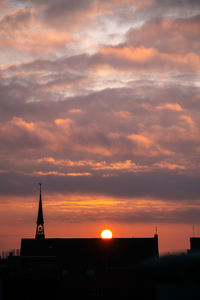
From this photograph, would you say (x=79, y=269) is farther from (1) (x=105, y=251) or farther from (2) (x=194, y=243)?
(2) (x=194, y=243)

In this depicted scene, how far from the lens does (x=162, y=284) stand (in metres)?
51.4

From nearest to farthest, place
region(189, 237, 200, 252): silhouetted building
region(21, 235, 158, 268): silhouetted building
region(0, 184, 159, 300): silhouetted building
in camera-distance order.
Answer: region(0, 184, 159, 300): silhouetted building < region(21, 235, 158, 268): silhouetted building < region(189, 237, 200, 252): silhouetted building

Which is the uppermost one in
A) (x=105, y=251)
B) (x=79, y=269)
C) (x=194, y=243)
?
(x=194, y=243)

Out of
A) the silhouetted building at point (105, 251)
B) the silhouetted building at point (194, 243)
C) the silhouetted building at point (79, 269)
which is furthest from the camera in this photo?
the silhouetted building at point (194, 243)

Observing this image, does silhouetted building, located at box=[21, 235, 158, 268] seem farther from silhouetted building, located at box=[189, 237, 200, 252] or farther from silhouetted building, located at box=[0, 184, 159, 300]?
silhouetted building, located at box=[189, 237, 200, 252]

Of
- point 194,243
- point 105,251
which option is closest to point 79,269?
point 105,251

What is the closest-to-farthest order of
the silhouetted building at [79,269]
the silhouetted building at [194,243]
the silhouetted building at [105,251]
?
the silhouetted building at [79,269] → the silhouetted building at [105,251] → the silhouetted building at [194,243]

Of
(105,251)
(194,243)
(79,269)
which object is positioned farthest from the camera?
(194,243)

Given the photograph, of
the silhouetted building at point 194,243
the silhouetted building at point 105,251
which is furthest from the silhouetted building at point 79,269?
the silhouetted building at point 194,243

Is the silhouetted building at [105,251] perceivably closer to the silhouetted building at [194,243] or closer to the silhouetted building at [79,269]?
the silhouetted building at [79,269]

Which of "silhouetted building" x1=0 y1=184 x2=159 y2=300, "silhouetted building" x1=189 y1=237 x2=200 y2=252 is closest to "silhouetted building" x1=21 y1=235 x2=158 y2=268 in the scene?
"silhouetted building" x1=0 y1=184 x2=159 y2=300

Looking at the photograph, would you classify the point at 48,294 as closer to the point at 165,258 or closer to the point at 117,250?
the point at 165,258

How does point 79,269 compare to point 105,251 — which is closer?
point 79,269

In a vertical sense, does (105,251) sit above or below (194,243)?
below
